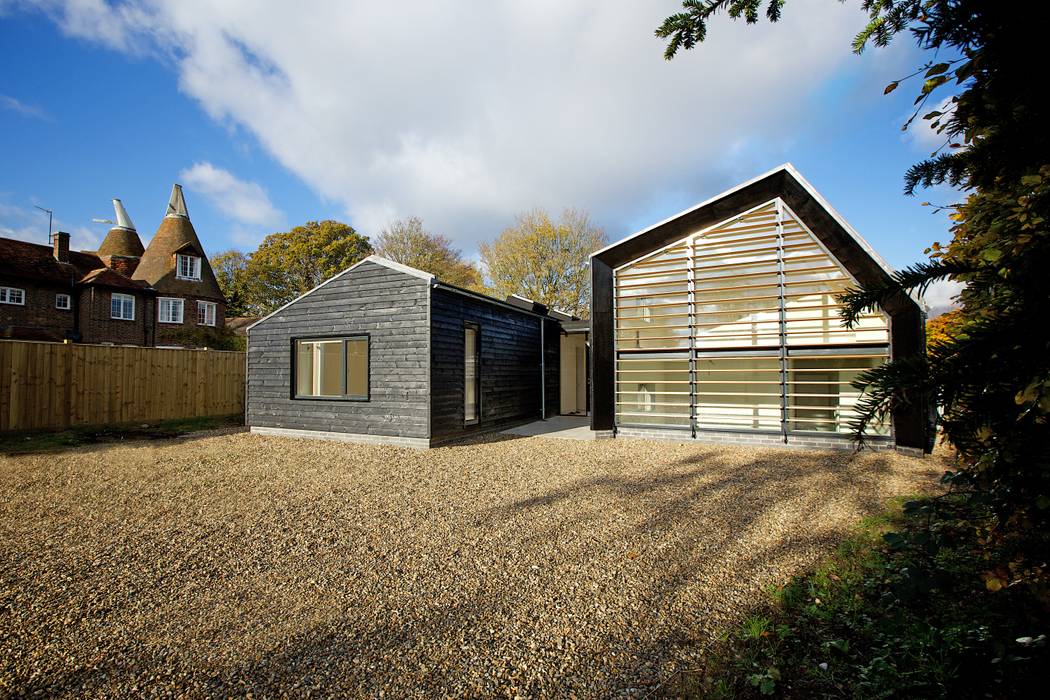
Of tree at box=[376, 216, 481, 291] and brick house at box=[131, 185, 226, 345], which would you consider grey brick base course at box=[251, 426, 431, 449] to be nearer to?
brick house at box=[131, 185, 226, 345]

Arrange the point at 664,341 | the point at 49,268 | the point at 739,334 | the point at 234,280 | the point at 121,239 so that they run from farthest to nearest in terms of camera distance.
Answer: the point at 234,280 → the point at 121,239 → the point at 49,268 → the point at 664,341 → the point at 739,334

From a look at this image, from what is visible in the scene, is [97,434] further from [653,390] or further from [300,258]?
[300,258]

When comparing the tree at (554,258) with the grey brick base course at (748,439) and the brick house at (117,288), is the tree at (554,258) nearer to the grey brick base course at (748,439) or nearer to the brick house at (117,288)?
the grey brick base course at (748,439)

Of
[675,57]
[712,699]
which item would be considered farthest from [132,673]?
[675,57]

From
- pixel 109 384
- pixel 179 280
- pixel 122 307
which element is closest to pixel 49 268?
pixel 122 307

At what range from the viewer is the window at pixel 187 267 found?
24.8 meters

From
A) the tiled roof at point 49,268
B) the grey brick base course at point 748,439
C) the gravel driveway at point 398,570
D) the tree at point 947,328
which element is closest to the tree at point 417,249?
the tiled roof at point 49,268

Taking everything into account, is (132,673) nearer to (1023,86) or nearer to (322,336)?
(1023,86)

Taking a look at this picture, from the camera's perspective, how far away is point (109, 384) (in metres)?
11.0

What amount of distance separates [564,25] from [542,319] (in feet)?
23.9

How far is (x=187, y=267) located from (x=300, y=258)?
20.8 feet

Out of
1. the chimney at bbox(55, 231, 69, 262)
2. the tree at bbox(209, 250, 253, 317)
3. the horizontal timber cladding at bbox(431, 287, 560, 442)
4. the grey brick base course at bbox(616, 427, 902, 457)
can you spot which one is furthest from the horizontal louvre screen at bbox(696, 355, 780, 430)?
the tree at bbox(209, 250, 253, 317)

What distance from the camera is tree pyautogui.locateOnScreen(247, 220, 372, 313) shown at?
98.5 ft

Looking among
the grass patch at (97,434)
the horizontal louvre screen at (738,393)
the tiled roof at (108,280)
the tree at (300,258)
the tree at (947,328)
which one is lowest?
the grass patch at (97,434)
